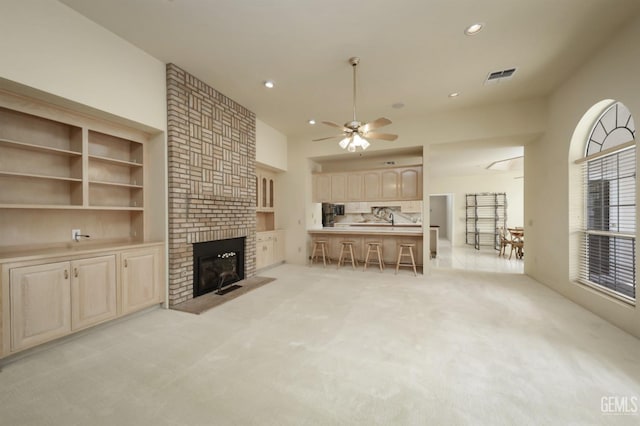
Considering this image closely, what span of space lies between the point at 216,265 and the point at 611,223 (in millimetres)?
5556

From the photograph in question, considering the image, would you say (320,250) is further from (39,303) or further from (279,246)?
(39,303)

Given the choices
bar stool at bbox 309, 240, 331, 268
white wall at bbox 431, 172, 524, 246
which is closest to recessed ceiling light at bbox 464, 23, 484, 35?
bar stool at bbox 309, 240, 331, 268

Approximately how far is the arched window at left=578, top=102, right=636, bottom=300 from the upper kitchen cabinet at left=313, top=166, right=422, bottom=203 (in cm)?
255

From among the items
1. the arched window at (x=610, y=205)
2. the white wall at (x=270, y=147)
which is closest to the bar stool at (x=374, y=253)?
the white wall at (x=270, y=147)

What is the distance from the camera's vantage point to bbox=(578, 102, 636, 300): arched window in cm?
281

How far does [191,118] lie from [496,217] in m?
10.6

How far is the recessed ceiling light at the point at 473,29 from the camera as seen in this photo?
2605mm

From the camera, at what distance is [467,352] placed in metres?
2.24

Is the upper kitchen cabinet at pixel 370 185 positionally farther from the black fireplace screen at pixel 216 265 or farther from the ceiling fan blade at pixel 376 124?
the ceiling fan blade at pixel 376 124

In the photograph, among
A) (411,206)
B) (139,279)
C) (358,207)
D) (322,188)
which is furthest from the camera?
(358,207)

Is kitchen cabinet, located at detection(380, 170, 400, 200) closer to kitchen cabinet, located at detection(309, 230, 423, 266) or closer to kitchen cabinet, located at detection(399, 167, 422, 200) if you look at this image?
kitchen cabinet, located at detection(399, 167, 422, 200)

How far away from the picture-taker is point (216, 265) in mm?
4062

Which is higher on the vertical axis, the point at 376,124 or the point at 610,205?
the point at 376,124

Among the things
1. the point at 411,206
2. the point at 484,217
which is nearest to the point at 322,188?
the point at 411,206
